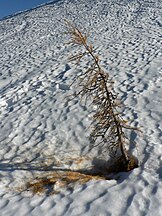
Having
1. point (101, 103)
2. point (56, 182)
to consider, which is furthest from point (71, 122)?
point (56, 182)

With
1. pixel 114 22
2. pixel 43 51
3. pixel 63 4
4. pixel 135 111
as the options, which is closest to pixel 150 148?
pixel 135 111

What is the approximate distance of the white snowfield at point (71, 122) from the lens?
253 inches

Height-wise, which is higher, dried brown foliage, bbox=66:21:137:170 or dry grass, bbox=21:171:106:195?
dried brown foliage, bbox=66:21:137:170

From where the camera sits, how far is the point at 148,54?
15719mm

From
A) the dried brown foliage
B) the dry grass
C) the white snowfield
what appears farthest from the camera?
the dry grass

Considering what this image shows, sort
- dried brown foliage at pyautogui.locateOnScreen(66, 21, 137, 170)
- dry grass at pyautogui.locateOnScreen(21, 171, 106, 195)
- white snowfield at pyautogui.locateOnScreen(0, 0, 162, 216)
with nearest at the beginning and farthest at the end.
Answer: white snowfield at pyautogui.locateOnScreen(0, 0, 162, 216) < dried brown foliage at pyautogui.locateOnScreen(66, 21, 137, 170) < dry grass at pyautogui.locateOnScreen(21, 171, 106, 195)

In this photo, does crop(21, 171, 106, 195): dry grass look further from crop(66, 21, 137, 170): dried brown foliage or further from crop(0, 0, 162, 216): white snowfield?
crop(66, 21, 137, 170): dried brown foliage

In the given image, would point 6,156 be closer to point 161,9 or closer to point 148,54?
point 148,54

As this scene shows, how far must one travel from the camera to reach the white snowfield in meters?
6.43

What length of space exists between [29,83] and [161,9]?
16157 millimetres

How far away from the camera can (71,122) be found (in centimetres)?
987

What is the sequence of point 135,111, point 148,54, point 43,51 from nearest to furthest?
point 135,111 < point 148,54 < point 43,51

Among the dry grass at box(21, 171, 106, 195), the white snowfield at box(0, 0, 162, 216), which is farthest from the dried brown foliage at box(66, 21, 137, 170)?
the dry grass at box(21, 171, 106, 195)

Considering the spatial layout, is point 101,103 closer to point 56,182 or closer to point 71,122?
point 56,182
